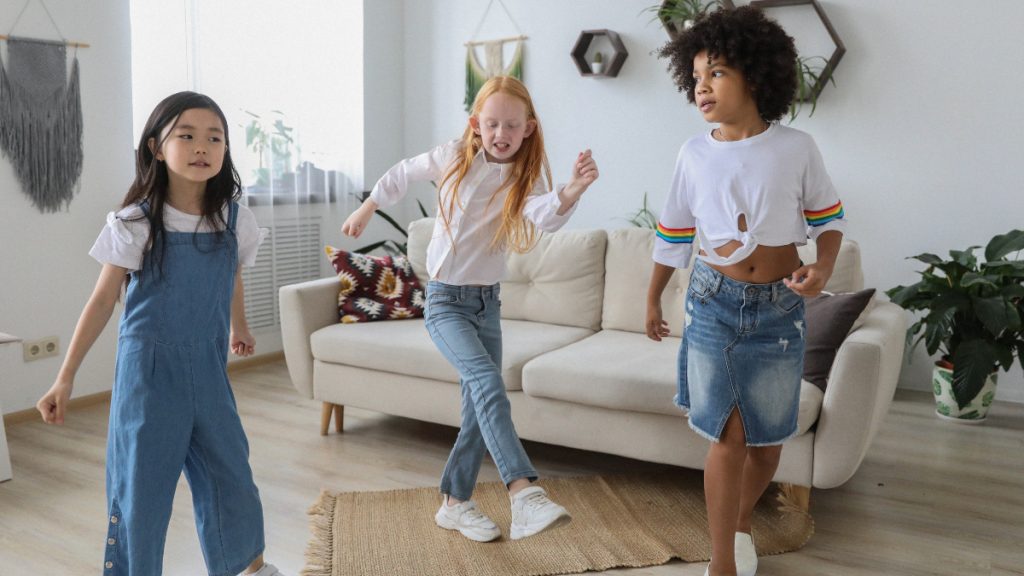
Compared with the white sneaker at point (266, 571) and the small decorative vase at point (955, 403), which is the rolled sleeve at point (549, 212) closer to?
the white sneaker at point (266, 571)

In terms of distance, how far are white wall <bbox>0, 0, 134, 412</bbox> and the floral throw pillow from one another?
1019 mm

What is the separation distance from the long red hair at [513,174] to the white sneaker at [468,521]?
732 mm

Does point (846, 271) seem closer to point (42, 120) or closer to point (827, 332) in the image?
point (827, 332)

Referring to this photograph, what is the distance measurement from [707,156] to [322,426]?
1.93 m

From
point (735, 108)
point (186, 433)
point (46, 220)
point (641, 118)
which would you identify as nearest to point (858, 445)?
point (735, 108)

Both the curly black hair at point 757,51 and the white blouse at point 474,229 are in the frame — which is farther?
the white blouse at point 474,229

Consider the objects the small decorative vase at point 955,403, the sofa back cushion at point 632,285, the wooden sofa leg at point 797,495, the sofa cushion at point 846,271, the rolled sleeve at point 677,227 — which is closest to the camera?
the rolled sleeve at point 677,227

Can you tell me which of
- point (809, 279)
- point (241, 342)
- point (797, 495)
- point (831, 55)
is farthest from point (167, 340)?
point (831, 55)

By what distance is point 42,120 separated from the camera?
3.30 m

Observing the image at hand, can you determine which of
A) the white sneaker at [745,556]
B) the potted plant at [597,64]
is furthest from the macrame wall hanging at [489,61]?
the white sneaker at [745,556]

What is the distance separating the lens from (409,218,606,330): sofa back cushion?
3289 mm

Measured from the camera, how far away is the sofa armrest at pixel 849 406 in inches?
91.0

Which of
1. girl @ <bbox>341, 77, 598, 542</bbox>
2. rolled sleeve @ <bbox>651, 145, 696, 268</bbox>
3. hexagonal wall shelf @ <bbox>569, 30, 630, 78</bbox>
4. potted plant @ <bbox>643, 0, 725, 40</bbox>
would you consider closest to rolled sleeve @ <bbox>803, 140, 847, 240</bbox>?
rolled sleeve @ <bbox>651, 145, 696, 268</bbox>

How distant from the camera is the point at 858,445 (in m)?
2.34
